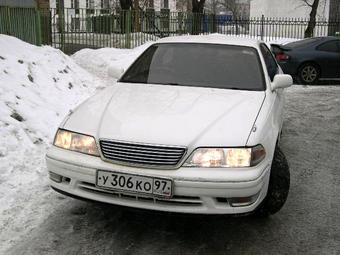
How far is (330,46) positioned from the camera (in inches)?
547

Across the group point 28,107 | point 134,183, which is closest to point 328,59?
point 28,107

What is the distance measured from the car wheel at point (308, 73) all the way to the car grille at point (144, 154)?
10872 millimetres

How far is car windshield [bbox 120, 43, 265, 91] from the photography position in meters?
4.85

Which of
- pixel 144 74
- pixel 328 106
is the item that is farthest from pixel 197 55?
pixel 328 106

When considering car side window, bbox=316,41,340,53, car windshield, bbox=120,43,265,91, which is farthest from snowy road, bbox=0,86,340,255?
car side window, bbox=316,41,340,53

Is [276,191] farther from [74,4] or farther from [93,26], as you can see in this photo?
[74,4]

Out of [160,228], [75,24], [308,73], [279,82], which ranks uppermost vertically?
[75,24]

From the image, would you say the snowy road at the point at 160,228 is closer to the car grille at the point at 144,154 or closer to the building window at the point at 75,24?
the car grille at the point at 144,154

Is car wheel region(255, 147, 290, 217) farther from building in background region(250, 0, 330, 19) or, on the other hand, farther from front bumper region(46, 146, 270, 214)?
building in background region(250, 0, 330, 19)

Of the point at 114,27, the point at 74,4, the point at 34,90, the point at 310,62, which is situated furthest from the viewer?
the point at 74,4

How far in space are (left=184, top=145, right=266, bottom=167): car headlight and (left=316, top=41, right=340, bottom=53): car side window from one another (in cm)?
1111

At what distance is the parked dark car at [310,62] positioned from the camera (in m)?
13.5

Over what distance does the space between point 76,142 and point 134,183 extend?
24.4 inches

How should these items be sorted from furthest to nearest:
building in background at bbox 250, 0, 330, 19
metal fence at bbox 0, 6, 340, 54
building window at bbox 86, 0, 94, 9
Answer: building window at bbox 86, 0, 94, 9 < building in background at bbox 250, 0, 330, 19 < metal fence at bbox 0, 6, 340, 54
